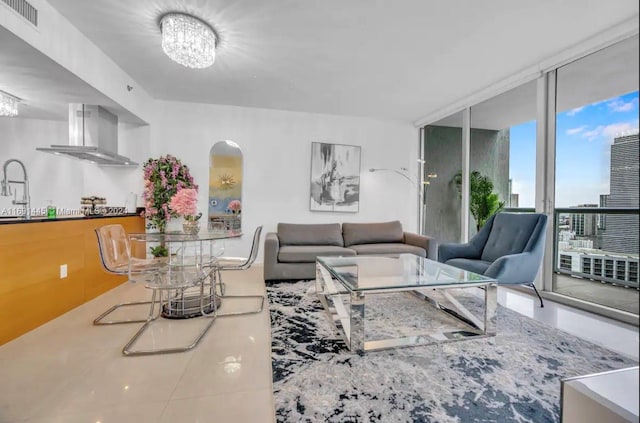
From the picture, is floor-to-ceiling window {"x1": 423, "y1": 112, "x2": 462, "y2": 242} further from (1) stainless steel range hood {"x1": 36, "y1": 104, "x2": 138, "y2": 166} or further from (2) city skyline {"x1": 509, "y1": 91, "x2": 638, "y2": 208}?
(1) stainless steel range hood {"x1": 36, "y1": 104, "x2": 138, "y2": 166}

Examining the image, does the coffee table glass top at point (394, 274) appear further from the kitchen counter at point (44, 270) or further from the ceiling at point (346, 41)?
the kitchen counter at point (44, 270)

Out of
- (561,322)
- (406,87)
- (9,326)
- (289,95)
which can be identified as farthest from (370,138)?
(9,326)

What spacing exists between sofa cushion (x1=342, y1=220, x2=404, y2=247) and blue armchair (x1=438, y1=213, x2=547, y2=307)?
1196 mm

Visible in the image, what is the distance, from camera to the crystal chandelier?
329 cm

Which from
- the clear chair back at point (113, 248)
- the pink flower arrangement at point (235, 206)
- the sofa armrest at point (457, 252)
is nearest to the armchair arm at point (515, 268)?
the sofa armrest at point (457, 252)

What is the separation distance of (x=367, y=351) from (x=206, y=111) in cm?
417

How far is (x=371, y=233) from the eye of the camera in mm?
4605

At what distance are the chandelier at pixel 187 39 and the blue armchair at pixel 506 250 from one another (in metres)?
3.22

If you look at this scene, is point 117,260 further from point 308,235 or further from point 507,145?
point 507,145

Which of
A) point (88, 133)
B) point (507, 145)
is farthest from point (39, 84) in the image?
point (507, 145)

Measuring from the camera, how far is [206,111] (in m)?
4.59

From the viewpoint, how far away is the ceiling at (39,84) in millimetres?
2312

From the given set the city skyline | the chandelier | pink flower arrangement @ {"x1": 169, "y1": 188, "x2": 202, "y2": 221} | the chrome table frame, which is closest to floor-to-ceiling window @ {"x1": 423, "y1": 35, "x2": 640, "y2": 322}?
the city skyline

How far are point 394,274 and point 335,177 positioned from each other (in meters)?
2.70
